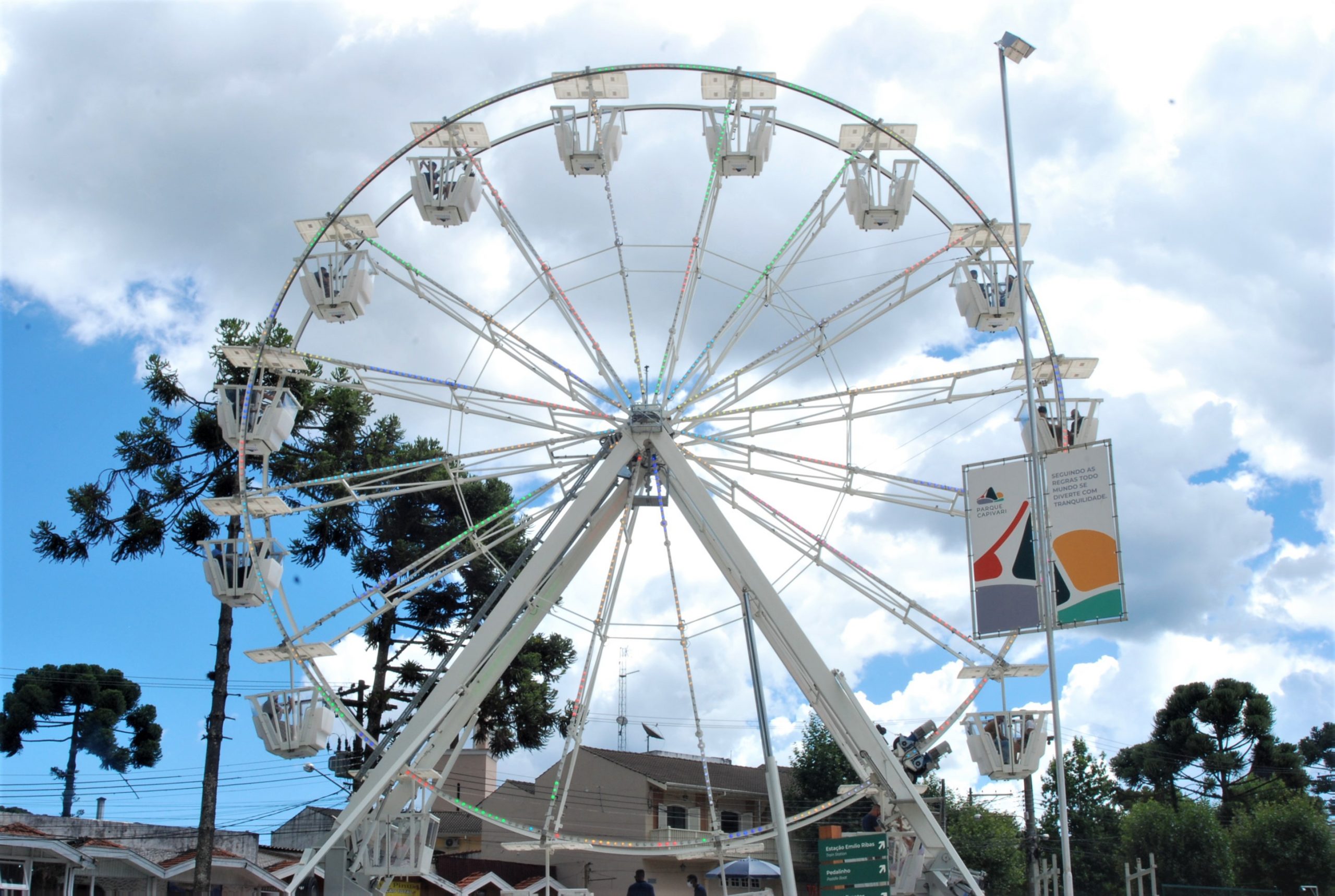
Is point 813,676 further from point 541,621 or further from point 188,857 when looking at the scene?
point 188,857

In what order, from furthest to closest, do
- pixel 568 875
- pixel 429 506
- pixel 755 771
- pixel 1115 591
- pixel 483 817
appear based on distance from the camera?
pixel 755 771
pixel 568 875
pixel 429 506
pixel 483 817
pixel 1115 591

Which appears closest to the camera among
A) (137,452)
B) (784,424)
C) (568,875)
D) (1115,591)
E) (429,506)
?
(1115,591)

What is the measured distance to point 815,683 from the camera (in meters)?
19.4

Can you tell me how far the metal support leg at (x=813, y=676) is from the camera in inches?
743

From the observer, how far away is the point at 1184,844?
44281mm

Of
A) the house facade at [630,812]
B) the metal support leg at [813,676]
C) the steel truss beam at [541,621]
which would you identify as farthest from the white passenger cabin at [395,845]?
the house facade at [630,812]

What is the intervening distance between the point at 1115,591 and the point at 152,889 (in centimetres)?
2069

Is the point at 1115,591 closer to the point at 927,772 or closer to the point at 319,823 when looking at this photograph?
the point at 927,772

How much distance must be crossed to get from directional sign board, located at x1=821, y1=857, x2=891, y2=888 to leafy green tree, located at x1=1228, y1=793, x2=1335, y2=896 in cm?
3375

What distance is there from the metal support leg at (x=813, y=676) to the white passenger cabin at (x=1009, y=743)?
1.27 m

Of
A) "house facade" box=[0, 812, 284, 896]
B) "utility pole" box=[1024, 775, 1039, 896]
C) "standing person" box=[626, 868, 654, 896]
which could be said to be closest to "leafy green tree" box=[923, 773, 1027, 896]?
"utility pole" box=[1024, 775, 1039, 896]

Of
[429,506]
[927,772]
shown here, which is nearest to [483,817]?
[927,772]

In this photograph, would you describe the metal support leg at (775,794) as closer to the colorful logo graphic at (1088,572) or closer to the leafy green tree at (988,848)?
the colorful logo graphic at (1088,572)

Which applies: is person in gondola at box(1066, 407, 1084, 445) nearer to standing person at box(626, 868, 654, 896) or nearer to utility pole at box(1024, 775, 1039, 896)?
standing person at box(626, 868, 654, 896)
